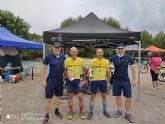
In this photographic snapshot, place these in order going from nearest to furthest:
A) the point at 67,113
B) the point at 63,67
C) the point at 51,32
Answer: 1. the point at 63,67
2. the point at 67,113
3. the point at 51,32

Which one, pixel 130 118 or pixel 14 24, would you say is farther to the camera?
pixel 14 24

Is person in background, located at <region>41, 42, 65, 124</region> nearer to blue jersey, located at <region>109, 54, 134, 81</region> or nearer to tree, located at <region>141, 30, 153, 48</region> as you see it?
blue jersey, located at <region>109, 54, 134, 81</region>

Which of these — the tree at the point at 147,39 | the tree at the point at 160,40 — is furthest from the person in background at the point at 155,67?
the tree at the point at 160,40

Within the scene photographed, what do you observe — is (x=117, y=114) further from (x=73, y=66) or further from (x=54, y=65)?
(x=54, y=65)

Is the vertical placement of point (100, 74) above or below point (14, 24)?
below

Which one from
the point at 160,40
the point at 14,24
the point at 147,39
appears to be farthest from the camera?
the point at 147,39

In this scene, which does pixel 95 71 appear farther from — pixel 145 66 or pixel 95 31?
pixel 145 66

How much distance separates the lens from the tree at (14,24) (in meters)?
38.2

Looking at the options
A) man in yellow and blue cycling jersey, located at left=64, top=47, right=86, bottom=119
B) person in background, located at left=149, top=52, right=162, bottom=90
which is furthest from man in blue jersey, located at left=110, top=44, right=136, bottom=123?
person in background, located at left=149, top=52, right=162, bottom=90

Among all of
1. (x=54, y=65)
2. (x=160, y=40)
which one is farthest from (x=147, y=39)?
(x=54, y=65)

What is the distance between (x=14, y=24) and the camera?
3859 cm

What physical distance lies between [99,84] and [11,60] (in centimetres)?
1105

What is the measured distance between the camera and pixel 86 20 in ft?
33.6

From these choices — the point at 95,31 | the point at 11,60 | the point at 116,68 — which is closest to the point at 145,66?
the point at 11,60
